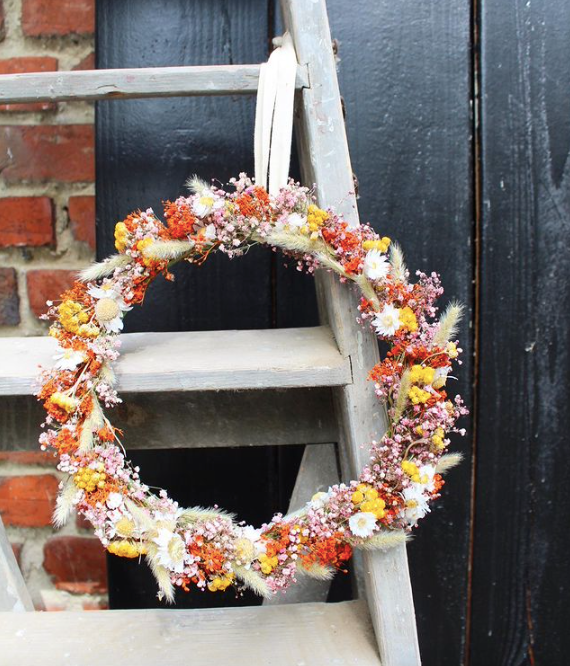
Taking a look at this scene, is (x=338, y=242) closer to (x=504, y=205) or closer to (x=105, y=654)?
(x=504, y=205)

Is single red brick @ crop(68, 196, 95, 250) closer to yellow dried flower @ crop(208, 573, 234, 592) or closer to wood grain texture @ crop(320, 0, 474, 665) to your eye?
wood grain texture @ crop(320, 0, 474, 665)

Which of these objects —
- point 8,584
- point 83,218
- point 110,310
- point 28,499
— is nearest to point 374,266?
point 110,310

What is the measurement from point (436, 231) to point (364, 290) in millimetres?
303

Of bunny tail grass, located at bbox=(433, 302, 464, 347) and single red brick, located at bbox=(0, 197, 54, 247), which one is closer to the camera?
bunny tail grass, located at bbox=(433, 302, 464, 347)

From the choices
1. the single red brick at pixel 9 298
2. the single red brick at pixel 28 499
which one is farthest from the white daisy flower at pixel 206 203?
the single red brick at pixel 28 499

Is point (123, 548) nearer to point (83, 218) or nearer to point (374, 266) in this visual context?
point (374, 266)

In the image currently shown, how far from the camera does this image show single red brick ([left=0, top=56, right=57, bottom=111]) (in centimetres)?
109

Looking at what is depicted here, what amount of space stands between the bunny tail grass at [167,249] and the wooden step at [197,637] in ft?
1.30

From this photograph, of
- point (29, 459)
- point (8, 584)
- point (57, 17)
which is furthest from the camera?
point (29, 459)

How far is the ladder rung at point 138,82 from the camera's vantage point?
0.65 metres

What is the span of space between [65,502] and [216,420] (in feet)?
0.70

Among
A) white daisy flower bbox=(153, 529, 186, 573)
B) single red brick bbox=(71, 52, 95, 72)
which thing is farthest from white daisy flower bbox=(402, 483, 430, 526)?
single red brick bbox=(71, 52, 95, 72)

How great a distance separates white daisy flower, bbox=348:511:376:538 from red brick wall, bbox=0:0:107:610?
701 mm

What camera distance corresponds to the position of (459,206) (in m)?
0.89
